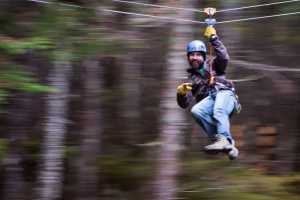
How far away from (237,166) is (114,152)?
5.89 feet

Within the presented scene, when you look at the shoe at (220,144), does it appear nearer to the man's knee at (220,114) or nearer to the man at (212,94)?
the man at (212,94)

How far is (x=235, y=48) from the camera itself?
32.5 ft

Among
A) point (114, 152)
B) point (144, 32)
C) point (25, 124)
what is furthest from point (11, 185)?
point (144, 32)

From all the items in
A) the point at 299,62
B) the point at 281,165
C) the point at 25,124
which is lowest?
the point at 281,165

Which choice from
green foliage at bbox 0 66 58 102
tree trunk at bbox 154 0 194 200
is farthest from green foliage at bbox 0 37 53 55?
tree trunk at bbox 154 0 194 200

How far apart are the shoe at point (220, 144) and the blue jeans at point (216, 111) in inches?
1.3

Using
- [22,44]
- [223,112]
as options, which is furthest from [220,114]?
[22,44]

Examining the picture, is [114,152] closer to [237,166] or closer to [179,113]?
[237,166]

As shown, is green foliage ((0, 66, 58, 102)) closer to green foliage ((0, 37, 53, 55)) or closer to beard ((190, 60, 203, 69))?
green foliage ((0, 37, 53, 55))

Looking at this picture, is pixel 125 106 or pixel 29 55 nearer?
pixel 29 55

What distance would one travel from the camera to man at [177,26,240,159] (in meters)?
4.41

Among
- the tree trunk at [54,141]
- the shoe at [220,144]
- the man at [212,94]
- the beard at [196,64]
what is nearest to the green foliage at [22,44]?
the tree trunk at [54,141]

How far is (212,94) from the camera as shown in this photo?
4.56 m

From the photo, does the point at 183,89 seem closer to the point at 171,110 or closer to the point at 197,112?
the point at 197,112
